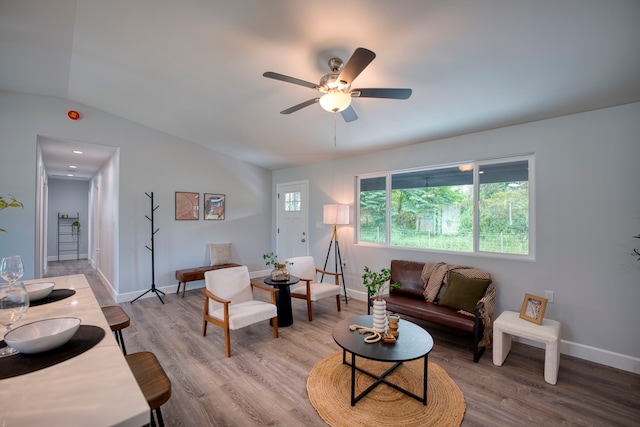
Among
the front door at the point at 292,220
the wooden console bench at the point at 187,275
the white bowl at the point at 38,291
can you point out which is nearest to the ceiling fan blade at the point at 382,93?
the white bowl at the point at 38,291

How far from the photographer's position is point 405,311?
328 cm

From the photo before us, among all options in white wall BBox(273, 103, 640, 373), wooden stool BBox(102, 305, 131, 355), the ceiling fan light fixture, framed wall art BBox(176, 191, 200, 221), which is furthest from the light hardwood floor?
the ceiling fan light fixture

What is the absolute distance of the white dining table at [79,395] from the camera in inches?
28.7

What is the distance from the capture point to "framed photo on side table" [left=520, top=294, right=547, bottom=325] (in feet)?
8.80

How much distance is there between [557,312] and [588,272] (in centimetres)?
51

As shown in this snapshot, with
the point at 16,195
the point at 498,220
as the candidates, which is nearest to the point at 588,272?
the point at 498,220

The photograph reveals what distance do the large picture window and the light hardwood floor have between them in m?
1.20

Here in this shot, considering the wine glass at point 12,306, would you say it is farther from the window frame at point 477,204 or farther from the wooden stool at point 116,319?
the window frame at point 477,204

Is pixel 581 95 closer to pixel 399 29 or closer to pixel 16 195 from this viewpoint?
pixel 399 29

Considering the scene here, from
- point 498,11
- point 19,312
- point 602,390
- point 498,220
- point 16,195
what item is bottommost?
point 602,390

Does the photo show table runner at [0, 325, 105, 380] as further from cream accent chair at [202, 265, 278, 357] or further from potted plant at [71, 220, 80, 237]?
potted plant at [71, 220, 80, 237]

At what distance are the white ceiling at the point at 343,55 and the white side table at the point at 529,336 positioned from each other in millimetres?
2121

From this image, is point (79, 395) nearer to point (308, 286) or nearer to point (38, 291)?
point (38, 291)

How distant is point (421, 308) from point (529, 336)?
98 centimetres
